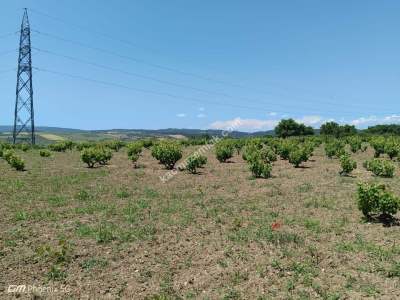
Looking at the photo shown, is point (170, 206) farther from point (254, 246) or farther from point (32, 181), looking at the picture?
point (32, 181)

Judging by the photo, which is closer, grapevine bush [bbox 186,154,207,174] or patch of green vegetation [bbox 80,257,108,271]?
patch of green vegetation [bbox 80,257,108,271]

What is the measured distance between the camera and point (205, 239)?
1141 centimetres

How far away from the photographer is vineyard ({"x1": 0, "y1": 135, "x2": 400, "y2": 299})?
8.41 m

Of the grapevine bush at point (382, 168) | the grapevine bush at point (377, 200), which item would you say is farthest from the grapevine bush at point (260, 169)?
the grapevine bush at point (377, 200)

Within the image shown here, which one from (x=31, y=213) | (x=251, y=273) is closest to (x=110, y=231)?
(x=31, y=213)

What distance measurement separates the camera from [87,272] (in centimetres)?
918

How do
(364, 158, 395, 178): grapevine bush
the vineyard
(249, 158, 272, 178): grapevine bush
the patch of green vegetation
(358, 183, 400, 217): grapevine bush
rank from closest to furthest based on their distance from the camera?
1. the vineyard
2. the patch of green vegetation
3. (358, 183, 400, 217): grapevine bush
4. (364, 158, 395, 178): grapevine bush
5. (249, 158, 272, 178): grapevine bush

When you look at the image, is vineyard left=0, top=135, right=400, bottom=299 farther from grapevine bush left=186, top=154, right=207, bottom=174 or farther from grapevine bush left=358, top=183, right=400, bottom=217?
grapevine bush left=186, top=154, right=207, bottom=174

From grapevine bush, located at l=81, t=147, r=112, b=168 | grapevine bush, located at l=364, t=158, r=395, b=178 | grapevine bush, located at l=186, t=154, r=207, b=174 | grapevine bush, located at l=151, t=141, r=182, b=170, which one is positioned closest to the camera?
grapevine bush, located at l=364, t=158, r=395, b=178

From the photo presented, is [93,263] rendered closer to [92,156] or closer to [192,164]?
[192,164]

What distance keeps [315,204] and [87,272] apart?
964 cm

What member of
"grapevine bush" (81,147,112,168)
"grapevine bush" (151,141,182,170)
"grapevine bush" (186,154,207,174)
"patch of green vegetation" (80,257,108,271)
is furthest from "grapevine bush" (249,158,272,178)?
"patch of green vegetation" (80,257,108,271)

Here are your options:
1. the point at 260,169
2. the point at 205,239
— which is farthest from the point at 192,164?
the point at 205,239

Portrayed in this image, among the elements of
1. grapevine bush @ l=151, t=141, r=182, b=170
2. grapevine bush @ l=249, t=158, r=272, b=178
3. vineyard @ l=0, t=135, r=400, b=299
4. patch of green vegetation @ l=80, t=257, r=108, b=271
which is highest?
grapevine bush @ l=151, t=141, r=182, b=170
